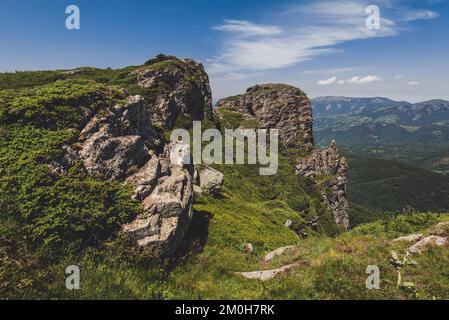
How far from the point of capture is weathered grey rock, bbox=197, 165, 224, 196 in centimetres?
4133

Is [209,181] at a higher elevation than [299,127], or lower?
lower

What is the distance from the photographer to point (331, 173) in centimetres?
12575

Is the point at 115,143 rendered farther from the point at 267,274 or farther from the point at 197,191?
the point at 197,191

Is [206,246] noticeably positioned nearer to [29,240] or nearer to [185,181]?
[185,181]

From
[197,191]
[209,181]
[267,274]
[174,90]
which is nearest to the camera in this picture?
[267,274]

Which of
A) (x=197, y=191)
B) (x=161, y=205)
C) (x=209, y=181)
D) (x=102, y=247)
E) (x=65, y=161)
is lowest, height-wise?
(x=197, y=191)

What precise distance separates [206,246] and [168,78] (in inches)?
2370

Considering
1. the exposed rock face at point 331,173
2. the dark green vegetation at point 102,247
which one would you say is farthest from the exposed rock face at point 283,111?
the dark green vegetation at point 102,247

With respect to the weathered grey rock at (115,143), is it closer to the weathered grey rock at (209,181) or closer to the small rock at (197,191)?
the small rock at (197,191)

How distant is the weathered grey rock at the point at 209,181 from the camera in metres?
41.3

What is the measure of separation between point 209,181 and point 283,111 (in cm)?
10607

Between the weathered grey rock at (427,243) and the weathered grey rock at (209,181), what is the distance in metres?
26.6

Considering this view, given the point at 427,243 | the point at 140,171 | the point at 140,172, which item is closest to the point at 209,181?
the point at 140,171

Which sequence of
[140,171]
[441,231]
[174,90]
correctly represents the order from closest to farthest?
[441,231], [140,171], [174,90]
